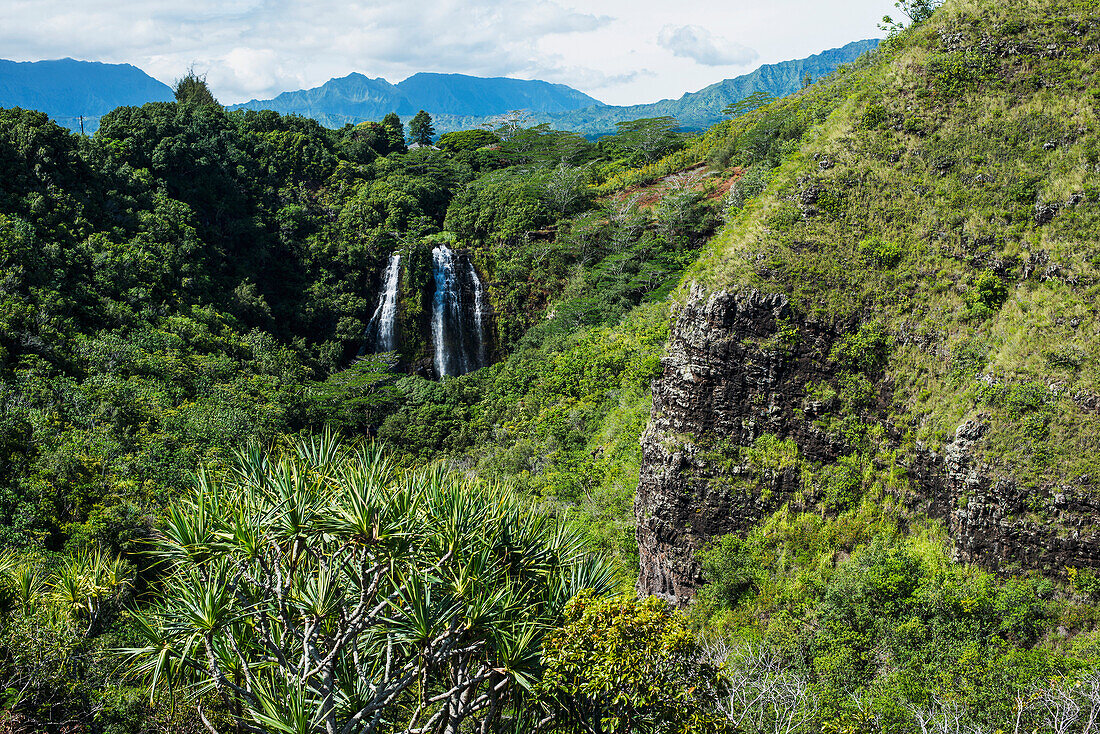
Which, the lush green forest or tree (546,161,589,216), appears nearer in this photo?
the lush green forest

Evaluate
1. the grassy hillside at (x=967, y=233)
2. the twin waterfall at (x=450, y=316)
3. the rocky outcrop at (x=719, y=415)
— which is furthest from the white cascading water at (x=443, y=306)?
the rocky outcrop at (x=719, y=415)

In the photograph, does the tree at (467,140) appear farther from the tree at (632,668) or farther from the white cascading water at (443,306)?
the tree at (632,668)

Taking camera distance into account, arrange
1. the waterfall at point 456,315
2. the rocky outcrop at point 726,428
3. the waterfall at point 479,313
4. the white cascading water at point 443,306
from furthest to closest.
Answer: the waterfall at point 479,313
the waterfall at point 456,315
the white cascading water at point 443,306
the rocky outcrop at point 726,428

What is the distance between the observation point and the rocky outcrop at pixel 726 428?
17.2 meters

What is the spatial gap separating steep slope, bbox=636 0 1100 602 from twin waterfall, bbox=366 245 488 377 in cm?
2420

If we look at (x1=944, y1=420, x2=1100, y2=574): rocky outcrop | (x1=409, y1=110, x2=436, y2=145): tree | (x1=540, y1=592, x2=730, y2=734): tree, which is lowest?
A: (x1=944, y1=420, x2=1100, y2=574): rocky outcrop

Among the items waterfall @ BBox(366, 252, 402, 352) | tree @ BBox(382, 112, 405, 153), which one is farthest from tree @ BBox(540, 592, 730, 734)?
tree @ BBox(382, 112, 405, 153)

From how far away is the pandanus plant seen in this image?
27.7 ft

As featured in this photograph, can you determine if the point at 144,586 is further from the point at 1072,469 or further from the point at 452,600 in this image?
the point at 1072,469

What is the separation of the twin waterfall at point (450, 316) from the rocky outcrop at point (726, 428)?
24333 mm

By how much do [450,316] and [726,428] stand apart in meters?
26.8

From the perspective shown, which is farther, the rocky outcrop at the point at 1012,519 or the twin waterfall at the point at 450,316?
the twin waterfall at the point at 450,316

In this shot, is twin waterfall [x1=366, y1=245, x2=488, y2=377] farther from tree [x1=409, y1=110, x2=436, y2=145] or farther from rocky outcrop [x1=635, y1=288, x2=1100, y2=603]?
tree [x1=409, y1=110, x2=436, y2=145]

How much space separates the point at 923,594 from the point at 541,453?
16.1m
